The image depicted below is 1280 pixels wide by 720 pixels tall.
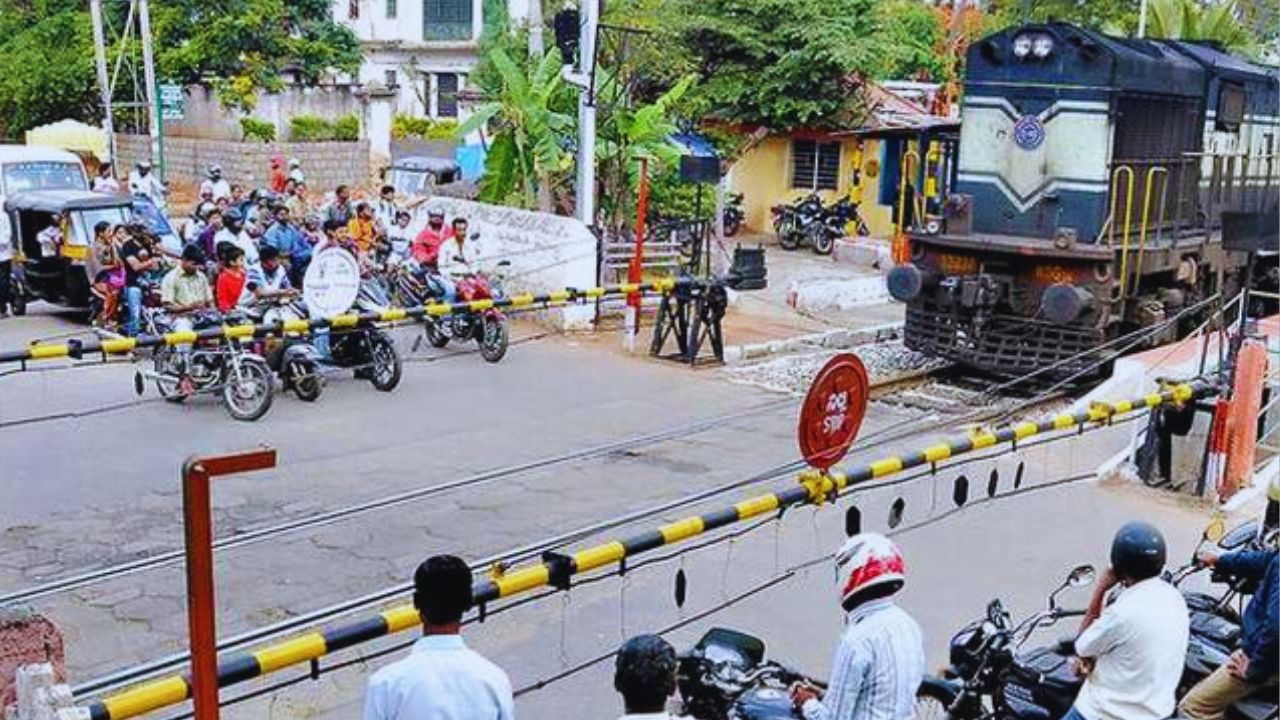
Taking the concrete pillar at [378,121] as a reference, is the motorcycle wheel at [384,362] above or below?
below

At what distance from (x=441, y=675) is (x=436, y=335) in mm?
11745

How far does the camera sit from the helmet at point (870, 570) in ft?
13.9

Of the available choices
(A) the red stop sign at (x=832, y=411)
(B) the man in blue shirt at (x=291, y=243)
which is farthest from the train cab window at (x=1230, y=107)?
(A) the red stop sign at (x=832, y=411)

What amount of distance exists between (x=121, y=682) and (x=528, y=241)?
12.2m

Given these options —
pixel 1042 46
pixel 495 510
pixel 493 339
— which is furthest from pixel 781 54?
pixel 495 510

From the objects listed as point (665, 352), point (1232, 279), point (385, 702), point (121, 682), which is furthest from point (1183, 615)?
point (1232, 279)

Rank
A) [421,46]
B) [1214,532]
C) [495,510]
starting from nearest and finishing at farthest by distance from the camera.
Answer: [1214,532] → [495,510] → [421,46]

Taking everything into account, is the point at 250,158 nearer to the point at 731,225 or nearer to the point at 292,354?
the point at 731,225

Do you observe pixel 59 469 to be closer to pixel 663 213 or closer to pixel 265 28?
pixel 663 213

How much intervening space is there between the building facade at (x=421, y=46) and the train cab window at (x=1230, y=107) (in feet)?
98.7

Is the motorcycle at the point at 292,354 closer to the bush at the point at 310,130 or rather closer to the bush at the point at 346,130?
the bush at the point at 310,130

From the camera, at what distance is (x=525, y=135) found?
18141 mm

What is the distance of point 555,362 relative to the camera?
1504 centimetres

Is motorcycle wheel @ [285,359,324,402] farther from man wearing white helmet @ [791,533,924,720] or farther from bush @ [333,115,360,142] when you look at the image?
bush @ [333,115,360,142]
